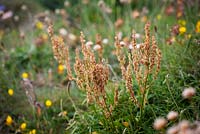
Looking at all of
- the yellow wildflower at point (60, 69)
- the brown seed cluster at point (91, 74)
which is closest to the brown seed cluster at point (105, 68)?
the brown seed cluster at point (91, 74)

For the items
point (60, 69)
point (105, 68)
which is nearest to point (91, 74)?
point (105, 68)

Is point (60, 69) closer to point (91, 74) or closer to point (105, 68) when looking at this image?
point (105, 68)

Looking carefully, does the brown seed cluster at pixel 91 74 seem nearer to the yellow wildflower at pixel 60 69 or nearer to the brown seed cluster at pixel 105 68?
the brown seed cluster at pixel 105 68

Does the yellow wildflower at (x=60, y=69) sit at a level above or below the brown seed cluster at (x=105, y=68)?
above

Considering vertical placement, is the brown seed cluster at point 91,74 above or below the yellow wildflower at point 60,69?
below

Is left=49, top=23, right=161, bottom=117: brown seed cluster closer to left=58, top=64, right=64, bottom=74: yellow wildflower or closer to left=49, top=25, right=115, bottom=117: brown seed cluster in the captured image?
left=49, top=25, right=115, bottom=117: brown seed cluster

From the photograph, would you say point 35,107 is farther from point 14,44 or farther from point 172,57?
point 14,44

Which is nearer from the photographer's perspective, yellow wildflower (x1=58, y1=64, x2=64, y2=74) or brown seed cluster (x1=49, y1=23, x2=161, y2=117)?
brown seed cluster (x1=49, y1=23, x2=161, y2=117)

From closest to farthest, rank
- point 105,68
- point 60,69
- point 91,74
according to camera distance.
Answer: point 91,74
point 105,68
point 60,69

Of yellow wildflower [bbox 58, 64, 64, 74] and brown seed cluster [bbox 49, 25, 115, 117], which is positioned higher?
yellow wildflower [bbox 58, 64, 64, 74]

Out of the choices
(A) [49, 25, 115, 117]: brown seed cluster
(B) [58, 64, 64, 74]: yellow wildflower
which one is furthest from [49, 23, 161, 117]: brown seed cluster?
(B) [58, 64, 64, 74]: yellow wildflower

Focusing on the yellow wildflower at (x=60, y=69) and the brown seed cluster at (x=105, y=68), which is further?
the yellow wildflower at (x=60, y=69)

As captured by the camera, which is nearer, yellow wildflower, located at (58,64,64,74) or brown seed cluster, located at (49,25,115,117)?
brown seed cluster, located at (49,25,115,117)

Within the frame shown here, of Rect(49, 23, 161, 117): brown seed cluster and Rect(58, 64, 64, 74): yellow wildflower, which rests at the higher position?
Rect(58, 64, 64, 74): yellow wildflower
